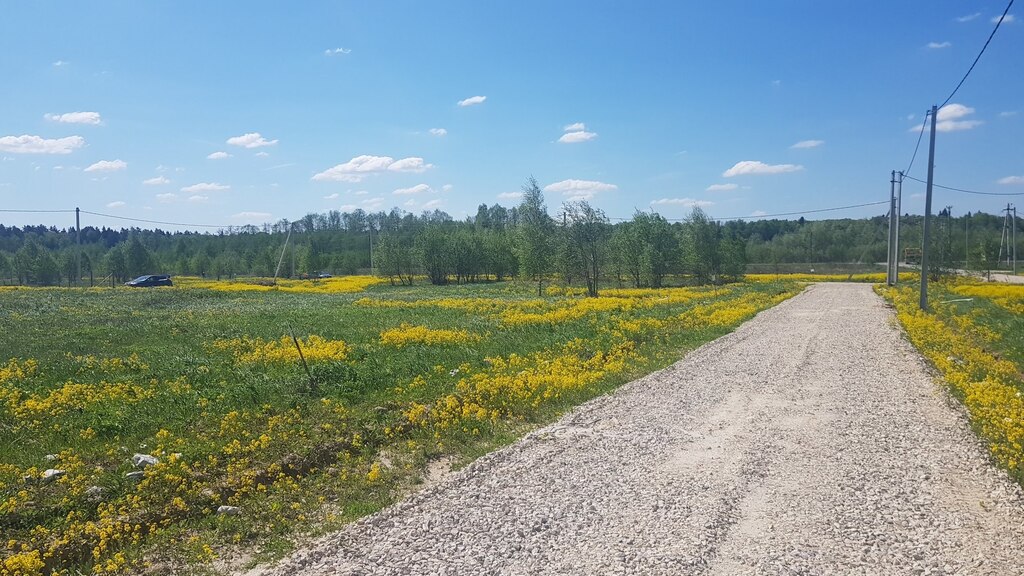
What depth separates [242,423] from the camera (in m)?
10.2

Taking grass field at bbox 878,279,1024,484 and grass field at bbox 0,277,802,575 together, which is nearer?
grass field at bbox 0,277,802,575

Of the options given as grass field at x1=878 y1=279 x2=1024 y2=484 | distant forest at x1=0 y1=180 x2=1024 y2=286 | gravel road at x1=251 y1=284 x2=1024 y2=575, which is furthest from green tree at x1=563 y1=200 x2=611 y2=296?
gravel road at x1=251 y1=284 x2=1024 y2=575

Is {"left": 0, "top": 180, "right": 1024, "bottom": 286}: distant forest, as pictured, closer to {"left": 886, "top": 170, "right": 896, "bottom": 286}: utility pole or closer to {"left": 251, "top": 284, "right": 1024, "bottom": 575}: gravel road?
{"left": 886, "top": 170, "right": 896, "bottom": 286}: utility pole

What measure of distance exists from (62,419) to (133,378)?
11.3 ft

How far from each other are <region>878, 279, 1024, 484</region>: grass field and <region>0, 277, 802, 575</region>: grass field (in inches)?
256

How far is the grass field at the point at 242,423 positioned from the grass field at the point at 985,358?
6.51m

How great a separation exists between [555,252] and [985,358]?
40.9 metres

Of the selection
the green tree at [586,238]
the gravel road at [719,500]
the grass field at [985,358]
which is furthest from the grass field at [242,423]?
the green tree at [586,238]

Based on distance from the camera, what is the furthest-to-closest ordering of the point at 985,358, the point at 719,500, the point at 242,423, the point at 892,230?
the point at 892,230, the point at 985,358, the point at 242,423, the point at 719,500

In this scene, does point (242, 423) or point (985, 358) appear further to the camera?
point (985, 358)

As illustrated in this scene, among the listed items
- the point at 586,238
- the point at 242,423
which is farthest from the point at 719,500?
the point at 586,238

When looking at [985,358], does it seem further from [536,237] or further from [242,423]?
[536,237]

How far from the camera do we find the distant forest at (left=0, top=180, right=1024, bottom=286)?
56188 millimetres

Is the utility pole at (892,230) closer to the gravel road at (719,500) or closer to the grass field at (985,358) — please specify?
the grass field at (985,358)
